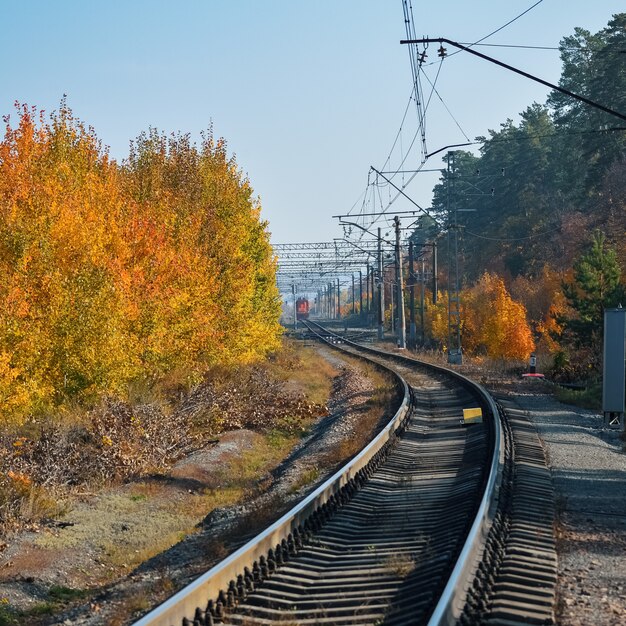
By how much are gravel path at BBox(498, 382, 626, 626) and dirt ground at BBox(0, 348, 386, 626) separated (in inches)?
138

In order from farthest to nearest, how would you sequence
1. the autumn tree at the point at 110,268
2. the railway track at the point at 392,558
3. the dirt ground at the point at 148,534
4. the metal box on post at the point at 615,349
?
the autumn tree at the point at 110,268
the metal box on post at the point at 615,349
the dirt ground at the point at 148,534
the railway track at the point at 392,558

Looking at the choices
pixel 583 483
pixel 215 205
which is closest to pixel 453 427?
pixel 583 483

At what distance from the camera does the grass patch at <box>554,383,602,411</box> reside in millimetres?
25231

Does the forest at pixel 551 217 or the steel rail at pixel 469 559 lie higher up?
the forest at pixel 551 217

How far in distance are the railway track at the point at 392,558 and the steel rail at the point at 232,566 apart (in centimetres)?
1

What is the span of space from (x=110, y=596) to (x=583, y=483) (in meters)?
7.63

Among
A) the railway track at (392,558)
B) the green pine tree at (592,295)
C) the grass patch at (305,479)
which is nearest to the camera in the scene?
the railway track at (392,558)

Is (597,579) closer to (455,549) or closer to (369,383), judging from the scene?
(455,549)

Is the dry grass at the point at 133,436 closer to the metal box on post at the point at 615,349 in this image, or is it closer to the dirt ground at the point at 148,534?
the dirt ground at the point at 148,534

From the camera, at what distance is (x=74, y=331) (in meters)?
20.8

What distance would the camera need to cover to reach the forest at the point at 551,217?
50338 mm

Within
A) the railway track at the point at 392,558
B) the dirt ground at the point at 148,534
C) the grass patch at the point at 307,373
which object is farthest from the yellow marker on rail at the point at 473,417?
the grass patch at the point at 307,373

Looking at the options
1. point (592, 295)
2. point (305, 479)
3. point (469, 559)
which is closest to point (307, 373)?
point (592, 295)

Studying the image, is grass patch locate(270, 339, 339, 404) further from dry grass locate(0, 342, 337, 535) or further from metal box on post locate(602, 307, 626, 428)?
metal box on post locate(602, 307, 626, 428)
